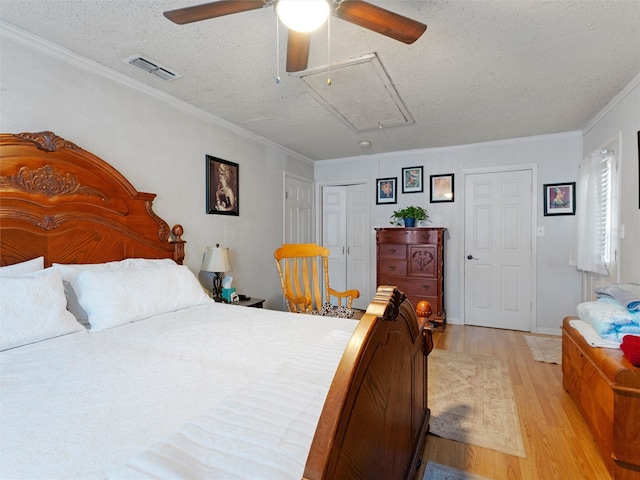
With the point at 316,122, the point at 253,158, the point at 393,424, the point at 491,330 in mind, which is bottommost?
A: the point at 491,330

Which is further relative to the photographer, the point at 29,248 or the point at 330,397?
the point at 29,248

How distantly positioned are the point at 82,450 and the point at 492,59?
281cm

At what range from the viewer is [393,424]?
1.17 metres

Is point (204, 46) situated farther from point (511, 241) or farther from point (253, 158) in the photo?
point (511, 241)

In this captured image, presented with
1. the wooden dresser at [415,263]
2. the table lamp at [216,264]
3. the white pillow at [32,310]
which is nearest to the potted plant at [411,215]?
the wooden dresser at [415,263]

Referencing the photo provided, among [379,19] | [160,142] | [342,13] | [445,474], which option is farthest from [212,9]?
[445,474]

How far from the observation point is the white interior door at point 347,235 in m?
5.12

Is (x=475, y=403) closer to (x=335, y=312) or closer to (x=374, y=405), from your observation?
(x=335, y=312)

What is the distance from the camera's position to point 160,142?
2.78 m

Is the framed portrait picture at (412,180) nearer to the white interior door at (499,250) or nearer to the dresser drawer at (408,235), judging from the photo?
the white interior door at (499,250)

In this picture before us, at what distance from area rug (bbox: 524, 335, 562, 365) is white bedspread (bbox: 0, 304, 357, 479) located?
270 cm

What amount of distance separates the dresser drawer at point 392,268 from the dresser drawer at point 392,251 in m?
0.06

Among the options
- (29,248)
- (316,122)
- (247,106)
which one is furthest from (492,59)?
(29,248)

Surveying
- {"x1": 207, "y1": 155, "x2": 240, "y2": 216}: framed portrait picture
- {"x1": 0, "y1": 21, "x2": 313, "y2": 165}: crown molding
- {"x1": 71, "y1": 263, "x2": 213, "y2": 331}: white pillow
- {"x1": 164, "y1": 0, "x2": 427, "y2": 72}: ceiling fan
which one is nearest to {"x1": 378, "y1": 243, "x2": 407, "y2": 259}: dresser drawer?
{"x1": 207, "y1": 155, "x2": 240, "y2": 216}: framed portrait picture
